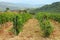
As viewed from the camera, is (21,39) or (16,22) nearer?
(21,39)

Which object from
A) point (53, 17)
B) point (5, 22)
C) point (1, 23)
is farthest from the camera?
point (53, 17)

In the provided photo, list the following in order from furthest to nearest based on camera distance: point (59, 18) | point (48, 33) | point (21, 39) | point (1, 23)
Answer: point (59, 18) < point (1, 23) < point (48, 33) < point (21, 39)

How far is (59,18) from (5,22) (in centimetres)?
1272

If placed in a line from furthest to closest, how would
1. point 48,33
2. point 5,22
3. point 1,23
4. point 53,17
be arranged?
point 53,17 < point 5,22 < point 1,23 < point 48,33

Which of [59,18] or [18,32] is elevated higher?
[18,32]

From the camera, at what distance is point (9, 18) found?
56031 mm

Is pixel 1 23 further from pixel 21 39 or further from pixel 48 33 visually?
pixel 21 39

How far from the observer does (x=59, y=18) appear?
56.7m

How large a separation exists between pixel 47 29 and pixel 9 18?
2714 cm

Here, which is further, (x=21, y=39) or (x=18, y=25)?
(x=18, y=25)

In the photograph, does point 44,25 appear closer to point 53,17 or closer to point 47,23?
point 47,23

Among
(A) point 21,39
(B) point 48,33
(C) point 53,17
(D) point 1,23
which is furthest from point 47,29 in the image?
(C) point 53,17

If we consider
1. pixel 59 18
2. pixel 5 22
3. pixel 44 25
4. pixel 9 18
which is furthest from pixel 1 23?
pixel 44 25

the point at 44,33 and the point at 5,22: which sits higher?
the point at 44,33
